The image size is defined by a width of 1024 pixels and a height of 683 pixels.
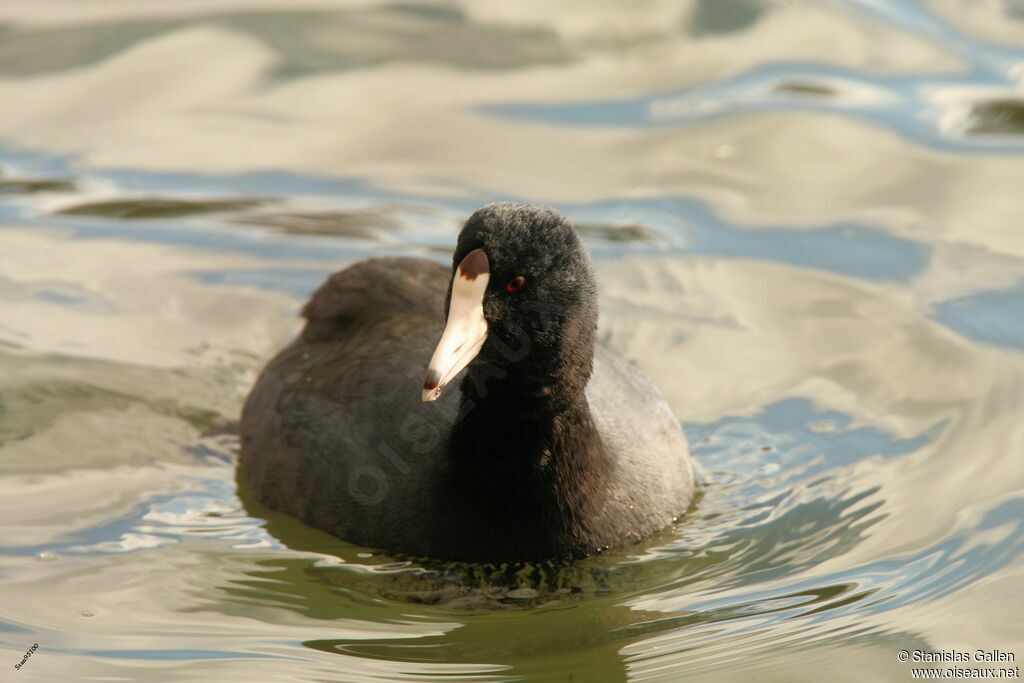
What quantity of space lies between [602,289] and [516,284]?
98.7 inches

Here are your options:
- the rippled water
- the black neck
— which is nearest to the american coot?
the black neck

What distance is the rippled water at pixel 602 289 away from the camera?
172 inches

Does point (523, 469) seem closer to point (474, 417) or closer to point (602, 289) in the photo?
point (474, 417)

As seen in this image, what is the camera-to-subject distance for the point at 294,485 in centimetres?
503

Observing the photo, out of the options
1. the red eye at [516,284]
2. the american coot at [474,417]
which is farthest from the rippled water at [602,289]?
the red eye at [516,284]

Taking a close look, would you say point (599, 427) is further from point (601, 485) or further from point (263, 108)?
point (263, 108)

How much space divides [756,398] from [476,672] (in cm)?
213

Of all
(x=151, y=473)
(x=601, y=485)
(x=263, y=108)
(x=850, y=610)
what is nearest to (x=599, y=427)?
(x=601, y=485)

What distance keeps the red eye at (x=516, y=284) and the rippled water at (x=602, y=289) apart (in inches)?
35.4

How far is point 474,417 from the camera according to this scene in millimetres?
4492

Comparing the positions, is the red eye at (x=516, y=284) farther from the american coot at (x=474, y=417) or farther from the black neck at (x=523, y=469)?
the black neck at (x=523, y=469)

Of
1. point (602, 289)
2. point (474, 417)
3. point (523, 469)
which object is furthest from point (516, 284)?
point (602, 289)

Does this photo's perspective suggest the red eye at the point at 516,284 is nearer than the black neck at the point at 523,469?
Yes

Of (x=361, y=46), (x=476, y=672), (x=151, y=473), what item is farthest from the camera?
(x=361, y=46)
